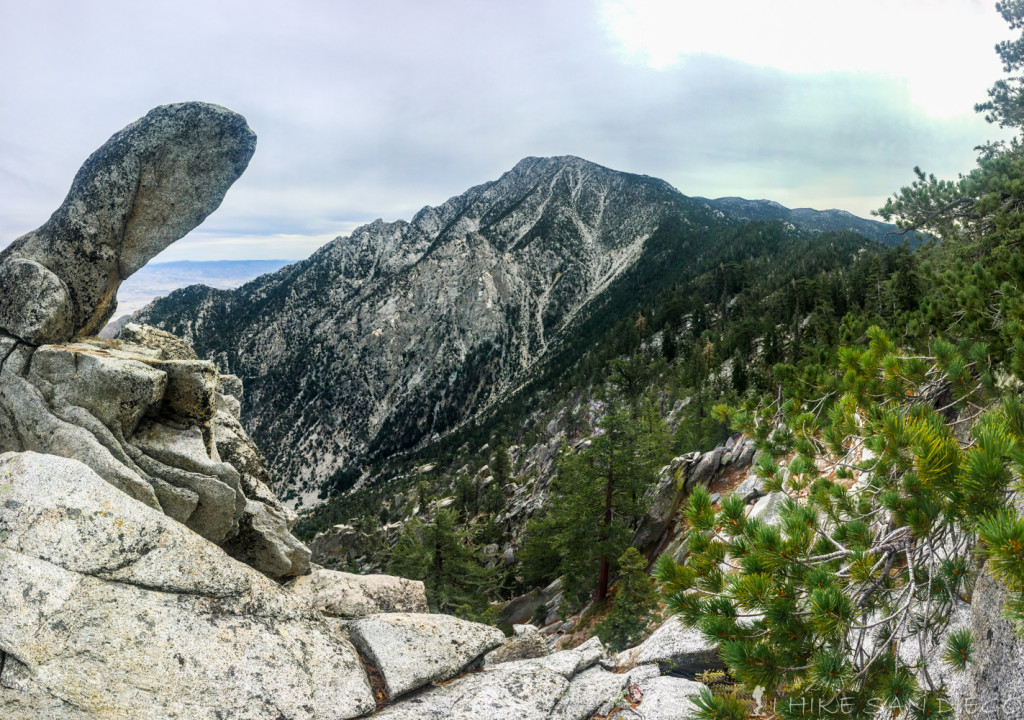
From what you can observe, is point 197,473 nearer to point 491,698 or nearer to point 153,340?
point 153,340

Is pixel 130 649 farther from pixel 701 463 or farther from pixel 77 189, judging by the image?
pixel 701 463

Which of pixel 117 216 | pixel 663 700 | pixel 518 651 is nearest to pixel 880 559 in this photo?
pixel 663 700

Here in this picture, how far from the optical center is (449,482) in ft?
313

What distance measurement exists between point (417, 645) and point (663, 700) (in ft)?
13.8

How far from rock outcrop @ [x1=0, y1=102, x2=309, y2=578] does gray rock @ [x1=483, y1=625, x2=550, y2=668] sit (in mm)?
5769

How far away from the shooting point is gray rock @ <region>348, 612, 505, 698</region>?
7648 millimetres

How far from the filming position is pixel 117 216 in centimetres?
1127

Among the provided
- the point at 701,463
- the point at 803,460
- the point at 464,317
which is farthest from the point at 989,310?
the point at 464,317

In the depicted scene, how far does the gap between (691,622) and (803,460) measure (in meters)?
3.41

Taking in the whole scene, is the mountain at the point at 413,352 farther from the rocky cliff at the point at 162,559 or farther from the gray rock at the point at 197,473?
the gray rock at the point at 197,473

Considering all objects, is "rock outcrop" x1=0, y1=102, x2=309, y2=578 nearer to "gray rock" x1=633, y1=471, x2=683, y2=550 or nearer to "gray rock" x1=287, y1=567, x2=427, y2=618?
"gray rock" x1=287, y1=567, x2=427, y2=618

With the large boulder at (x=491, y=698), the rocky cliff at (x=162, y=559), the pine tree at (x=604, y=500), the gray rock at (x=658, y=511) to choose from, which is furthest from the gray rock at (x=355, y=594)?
the gray rock at (x=658, y=511)

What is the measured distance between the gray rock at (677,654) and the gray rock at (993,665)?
14.5 feet

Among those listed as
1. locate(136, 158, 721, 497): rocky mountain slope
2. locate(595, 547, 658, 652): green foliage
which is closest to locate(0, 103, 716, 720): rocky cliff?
locate(595, 547, 658, 652): green foliage
